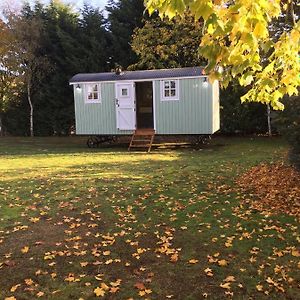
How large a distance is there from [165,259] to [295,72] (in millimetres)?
2496

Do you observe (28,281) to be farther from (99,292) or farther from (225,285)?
(225,285)

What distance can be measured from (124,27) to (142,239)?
65.8 feet

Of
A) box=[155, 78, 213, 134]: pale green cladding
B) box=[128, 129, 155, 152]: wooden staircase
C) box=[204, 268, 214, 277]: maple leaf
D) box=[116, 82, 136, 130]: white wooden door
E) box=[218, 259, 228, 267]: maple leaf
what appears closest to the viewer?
box=[204, 268, 214, 277]: maple leaf

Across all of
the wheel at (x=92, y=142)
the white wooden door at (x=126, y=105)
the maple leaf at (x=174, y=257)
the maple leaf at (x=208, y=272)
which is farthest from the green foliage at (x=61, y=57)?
the maple leaf at (x=208, y=272)

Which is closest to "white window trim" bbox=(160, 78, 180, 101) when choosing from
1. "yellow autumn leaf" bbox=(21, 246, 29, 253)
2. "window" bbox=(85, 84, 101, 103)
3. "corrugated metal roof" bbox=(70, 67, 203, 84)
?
"corrugated metal roof" bbox=(70, 67, 203, 84)

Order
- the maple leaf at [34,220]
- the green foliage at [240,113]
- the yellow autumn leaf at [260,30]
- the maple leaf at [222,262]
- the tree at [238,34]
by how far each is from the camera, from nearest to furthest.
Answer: the tree at [238,34] → the yellow autumn leaf at [260,30] → the maple leaf at [222,262] → the maple leaf at [34,220] → the green foliage at [240,113]

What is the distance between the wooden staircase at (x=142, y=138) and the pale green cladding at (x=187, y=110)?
0.41 m

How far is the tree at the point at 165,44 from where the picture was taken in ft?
69.5

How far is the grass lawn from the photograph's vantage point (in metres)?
4.17

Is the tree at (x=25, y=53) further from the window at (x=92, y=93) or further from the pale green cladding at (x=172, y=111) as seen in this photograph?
the window at (x=92, y=93)

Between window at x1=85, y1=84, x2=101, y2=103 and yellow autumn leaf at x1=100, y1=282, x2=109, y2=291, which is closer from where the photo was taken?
yellow autumn leaf at x1=100, y1=282, x2=109, y2=291

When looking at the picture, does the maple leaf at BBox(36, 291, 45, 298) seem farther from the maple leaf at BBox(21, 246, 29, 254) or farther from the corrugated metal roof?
the corrugated metal roof

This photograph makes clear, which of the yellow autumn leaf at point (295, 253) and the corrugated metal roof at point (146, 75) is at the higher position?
the corrugated metal roof at point (146, 75)

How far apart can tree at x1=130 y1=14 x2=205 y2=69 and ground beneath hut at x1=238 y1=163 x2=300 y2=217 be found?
12.0 metres
